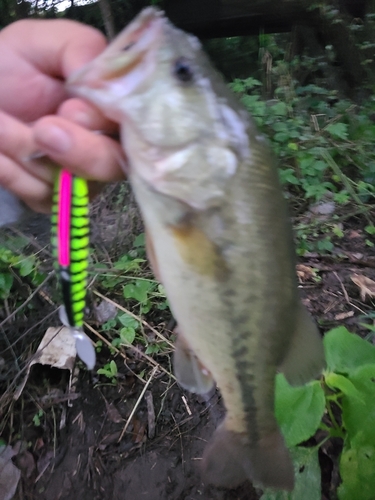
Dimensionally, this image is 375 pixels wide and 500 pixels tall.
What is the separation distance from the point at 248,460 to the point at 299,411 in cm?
Result: 29

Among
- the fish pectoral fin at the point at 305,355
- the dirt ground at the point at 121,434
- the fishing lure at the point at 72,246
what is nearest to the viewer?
the fishing lure at the point at 72,246

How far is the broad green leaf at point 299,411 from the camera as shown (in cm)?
139

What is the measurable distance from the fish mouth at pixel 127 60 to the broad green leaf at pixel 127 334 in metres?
1.55

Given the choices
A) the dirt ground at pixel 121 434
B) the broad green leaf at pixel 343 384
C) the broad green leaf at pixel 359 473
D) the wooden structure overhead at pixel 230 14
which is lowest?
the dirt ground at pixel 121 434

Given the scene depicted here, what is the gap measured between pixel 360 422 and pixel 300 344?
0.50m

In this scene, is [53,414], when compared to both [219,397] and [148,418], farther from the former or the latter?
[219,397]

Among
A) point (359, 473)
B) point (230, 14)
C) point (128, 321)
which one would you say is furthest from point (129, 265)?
point (230, 14)

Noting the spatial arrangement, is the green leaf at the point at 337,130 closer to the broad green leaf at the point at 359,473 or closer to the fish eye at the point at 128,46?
the broad green leaf at the point at 359,473

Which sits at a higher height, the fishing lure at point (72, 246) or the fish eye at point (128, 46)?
the fish eye at point (128, 46)

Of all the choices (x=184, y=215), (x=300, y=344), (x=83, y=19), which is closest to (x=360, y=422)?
(x=300, y=344)

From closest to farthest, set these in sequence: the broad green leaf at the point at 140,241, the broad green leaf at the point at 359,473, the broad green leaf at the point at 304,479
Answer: the broad green leaf at the point at 359,473 < the broad green leaf at the point at 304,479 < the broad green leaf at the point at 140,241

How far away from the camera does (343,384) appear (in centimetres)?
145

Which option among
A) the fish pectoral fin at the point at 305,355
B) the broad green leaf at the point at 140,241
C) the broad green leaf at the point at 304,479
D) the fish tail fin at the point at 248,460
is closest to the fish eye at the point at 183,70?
the fish pectoral fin at the point at 305,355

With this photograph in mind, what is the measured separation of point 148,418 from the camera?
82.9 inches
